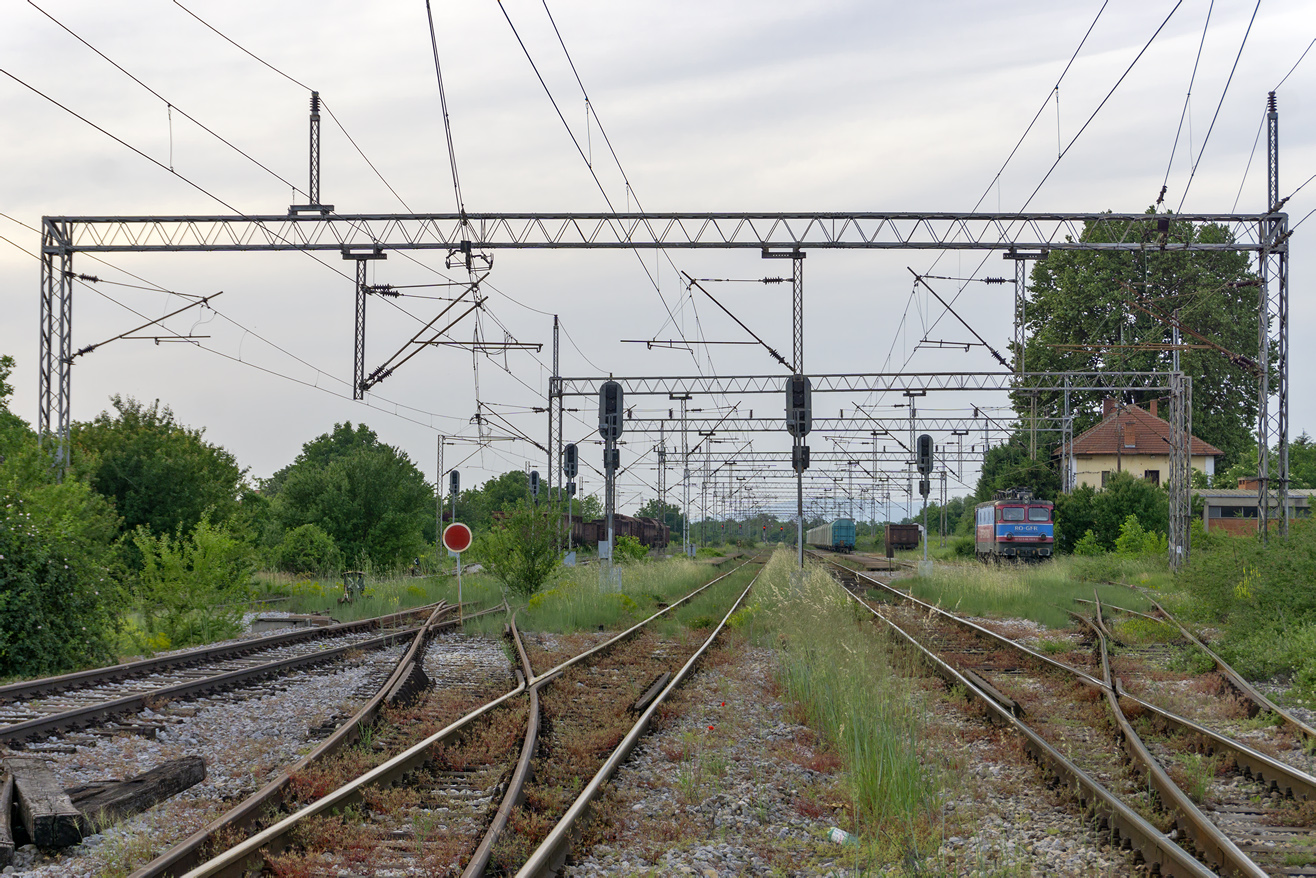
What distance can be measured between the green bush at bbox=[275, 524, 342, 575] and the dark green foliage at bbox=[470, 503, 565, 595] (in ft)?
22.3

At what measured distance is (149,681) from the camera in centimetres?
1262

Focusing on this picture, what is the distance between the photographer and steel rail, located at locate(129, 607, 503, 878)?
210 inches

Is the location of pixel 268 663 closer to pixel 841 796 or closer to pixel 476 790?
pixel 476 790

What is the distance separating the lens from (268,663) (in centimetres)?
1380

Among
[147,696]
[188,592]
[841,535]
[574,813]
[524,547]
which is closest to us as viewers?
[574,813]

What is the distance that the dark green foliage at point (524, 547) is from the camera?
2320cm

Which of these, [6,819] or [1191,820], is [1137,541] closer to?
[1191,820]

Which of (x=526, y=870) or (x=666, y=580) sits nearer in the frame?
(x=526, y=870)

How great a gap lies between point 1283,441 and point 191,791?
2307cm

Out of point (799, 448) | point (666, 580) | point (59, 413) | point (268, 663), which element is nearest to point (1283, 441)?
point (799, 448)

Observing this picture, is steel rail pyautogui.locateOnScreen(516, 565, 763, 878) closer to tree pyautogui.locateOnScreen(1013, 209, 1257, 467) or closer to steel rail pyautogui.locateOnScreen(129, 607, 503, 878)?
steel rail pyautogui.locateOnScreen(129, 607, 503, 878)

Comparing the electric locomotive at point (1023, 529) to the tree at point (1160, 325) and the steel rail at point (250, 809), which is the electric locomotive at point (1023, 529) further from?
the steel rail at point (250, 809)

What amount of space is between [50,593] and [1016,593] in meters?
20.1

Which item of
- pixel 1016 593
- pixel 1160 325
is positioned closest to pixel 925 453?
pixel 1016 593
